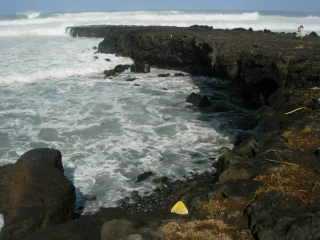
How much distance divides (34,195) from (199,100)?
37.0 feet

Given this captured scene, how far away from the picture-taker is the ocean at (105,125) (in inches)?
472

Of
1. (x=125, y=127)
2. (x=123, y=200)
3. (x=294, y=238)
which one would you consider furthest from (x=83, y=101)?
(x=294, y=238)

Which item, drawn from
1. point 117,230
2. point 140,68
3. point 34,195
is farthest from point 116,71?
point 117,230

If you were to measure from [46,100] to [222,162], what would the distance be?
12556 mm

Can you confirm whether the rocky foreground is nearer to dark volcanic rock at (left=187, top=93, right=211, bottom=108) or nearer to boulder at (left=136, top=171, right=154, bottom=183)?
boulder at (left=136, top=171, right=154, bottom=183)

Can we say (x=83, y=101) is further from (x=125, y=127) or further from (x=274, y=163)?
(x=274, y=163)

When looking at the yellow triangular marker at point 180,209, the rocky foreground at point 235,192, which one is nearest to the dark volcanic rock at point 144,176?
the rocky foreground at point 235,192

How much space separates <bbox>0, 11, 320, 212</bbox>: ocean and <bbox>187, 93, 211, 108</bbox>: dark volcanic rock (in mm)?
410

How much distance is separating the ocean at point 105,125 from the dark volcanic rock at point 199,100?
410mm

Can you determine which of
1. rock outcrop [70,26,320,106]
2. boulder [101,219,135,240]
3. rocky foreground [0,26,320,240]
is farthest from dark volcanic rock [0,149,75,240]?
rock outcrop [70,26,320,106]

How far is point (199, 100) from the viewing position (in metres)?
18.8

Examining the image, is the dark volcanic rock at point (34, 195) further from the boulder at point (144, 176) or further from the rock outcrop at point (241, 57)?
the rock outcrop at point (241, 57)

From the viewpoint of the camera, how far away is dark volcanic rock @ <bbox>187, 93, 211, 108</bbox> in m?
18.4

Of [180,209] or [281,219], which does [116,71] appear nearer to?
[180,209]
